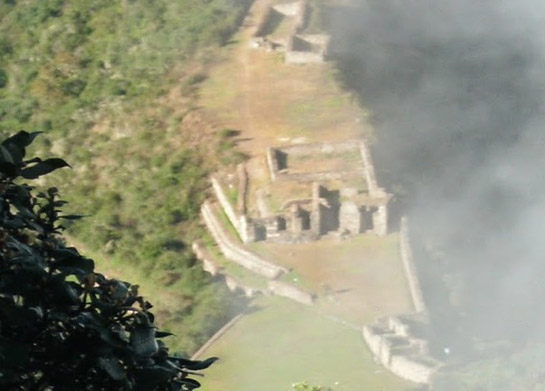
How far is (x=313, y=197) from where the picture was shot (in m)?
19.3

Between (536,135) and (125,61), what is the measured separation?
5.97m

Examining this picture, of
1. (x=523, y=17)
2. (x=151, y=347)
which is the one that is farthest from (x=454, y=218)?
(x=151, y=347)

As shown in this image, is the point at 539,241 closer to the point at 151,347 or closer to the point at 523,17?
the point at 523,17

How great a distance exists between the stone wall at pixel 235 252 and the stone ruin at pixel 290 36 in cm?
364

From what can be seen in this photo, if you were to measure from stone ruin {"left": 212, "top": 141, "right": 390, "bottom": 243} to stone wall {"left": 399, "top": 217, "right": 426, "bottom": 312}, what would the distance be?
28 cm

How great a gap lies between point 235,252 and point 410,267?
7.37 feet

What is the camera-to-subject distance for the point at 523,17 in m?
23.0

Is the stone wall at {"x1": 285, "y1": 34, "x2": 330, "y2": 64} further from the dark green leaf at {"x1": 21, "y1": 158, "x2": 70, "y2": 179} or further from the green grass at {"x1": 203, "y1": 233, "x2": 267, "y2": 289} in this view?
the dark green leaf at {"x1": 21, "y1": 158, "x2": 70, "y2": 179}

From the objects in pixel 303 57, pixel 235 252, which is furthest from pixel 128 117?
pixel 235 252

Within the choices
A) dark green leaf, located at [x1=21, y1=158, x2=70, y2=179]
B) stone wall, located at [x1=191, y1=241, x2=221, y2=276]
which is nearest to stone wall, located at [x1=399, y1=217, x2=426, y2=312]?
stone wall, located at [x1=191, y1=241, x2=221, y2=276]

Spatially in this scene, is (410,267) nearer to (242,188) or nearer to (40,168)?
(242,188)

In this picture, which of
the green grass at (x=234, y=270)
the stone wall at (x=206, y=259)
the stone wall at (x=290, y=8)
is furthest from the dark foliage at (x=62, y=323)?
the stone wall at (x=290, y=8)

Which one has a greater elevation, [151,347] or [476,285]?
[151,347]

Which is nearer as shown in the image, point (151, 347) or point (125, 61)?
point (151, 347)
